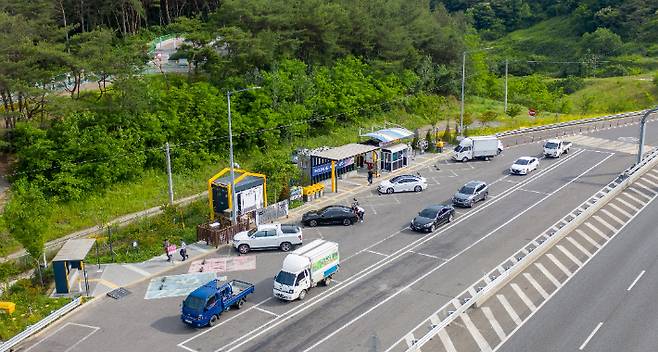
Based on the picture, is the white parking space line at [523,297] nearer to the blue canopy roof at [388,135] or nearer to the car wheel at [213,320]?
the car wheel at [213,320]

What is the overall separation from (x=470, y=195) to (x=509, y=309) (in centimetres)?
1601

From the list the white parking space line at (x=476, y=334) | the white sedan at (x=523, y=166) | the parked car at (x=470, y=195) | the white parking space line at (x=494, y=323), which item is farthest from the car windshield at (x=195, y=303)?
the white sedan at (x=523, y=166)

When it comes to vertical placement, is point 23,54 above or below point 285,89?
above

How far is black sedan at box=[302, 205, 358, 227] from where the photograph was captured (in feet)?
129

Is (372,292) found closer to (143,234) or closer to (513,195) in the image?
(143,234)

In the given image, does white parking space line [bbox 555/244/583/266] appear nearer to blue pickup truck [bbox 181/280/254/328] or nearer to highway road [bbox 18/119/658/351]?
highway road [bbox 18/119/658/351]

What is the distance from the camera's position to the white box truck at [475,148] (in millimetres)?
55375

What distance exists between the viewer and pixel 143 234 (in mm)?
37438

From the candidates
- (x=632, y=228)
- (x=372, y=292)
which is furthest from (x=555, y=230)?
(x=372, y=292)

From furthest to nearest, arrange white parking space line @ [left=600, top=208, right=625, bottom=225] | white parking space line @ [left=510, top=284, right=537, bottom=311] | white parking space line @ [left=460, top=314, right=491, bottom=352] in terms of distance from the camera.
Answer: white parking space line @ [left=600, top=208, right=625, bottom=225] → white parking space line @ [left=510, top=284, right=537, bottom=311] → white parking space line @ [left=460, top=314, right=491, bottom=352]

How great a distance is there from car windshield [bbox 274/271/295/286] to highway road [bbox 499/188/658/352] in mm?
9897

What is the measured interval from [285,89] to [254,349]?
3532cm

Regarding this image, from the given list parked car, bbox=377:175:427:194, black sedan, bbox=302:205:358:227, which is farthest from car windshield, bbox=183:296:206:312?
parked car, bbox=377:175:427:194

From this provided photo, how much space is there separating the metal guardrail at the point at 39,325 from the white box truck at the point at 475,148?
120ft
